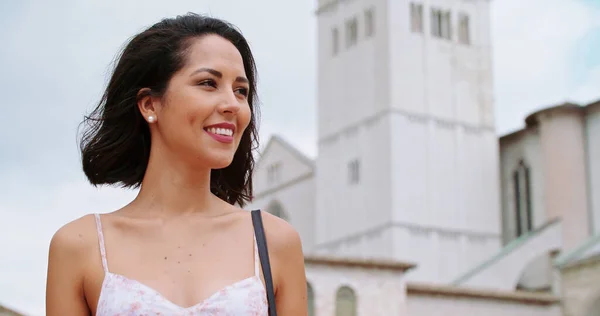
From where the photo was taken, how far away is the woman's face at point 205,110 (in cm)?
220

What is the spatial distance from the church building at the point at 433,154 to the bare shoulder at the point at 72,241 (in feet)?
104

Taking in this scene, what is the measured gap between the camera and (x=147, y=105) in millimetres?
2279

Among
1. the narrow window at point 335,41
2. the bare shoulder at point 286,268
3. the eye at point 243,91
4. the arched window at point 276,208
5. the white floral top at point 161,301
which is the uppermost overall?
the narrow window at point 335,41

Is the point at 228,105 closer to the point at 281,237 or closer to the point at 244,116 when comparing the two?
the point at 244,116

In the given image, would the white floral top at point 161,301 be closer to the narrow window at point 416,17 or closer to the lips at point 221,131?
the lips at point 221,131

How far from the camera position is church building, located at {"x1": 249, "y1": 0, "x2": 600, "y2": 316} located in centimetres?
3603

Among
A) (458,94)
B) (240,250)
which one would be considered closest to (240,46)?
(240,250)

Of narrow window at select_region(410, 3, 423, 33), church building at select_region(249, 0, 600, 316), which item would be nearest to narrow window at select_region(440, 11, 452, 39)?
church building at select_region(249, 0, 600, 316)

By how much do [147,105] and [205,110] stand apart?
14 centimetres

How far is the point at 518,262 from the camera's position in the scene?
3341cm

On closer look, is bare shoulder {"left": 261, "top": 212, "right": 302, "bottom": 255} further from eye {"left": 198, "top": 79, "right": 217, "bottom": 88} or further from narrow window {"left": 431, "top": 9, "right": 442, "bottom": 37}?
narrow window {"left": 431, "top": 9, "right": 442, "bottom": 37}

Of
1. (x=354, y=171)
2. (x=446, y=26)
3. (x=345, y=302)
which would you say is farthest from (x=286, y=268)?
(x=446, y=26)

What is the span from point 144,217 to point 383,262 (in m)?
23.6

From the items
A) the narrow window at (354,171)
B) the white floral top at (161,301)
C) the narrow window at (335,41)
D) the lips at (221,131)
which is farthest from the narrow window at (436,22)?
the white floral top at (161,301)
